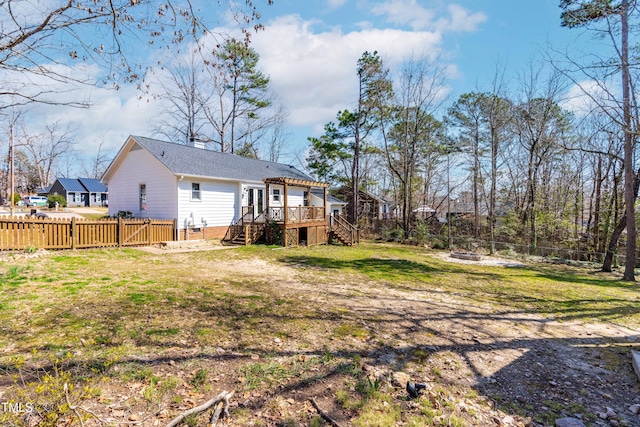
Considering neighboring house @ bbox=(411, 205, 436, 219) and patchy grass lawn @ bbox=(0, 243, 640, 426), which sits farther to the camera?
neighboring house @ bbox=(411, 205, 436, 219)

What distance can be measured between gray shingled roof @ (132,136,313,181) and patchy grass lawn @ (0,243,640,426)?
26.2 feet

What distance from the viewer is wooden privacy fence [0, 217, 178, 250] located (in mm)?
9719

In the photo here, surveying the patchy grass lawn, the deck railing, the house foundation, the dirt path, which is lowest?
the dirt path

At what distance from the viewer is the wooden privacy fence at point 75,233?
9.72m

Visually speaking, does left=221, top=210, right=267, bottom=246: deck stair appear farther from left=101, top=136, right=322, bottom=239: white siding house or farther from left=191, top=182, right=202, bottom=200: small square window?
left=191, top=182, right=202, bottom=200: small square window

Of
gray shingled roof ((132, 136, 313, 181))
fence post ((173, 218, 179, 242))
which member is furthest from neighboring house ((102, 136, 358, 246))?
fence post ((173, 218, 179, 242))

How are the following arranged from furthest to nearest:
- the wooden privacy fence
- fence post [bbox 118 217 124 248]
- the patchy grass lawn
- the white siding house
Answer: the white siding house
fence post [bbox 118 217 124 248]
the wooden privacy fence
the patchy grass lawn

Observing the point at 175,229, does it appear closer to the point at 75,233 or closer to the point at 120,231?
the point at 120,231

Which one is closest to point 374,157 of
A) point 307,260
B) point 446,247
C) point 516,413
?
point 446,247

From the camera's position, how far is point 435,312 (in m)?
5.77

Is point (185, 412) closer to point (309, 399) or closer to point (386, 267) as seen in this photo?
point (309, 399)

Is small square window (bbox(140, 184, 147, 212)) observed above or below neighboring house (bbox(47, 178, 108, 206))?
below

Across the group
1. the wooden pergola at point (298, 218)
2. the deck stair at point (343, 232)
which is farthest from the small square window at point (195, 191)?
the deck stair at point (343, 232)

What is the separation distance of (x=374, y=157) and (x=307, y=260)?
2294cm
